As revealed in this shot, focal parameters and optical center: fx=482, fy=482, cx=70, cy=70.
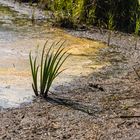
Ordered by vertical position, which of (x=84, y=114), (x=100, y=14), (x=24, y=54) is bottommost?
(x=84, y=114)

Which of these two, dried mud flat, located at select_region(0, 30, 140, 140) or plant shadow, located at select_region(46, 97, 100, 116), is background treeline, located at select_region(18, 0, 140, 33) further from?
plant shadow, located at select_region(46, 97, 100, 116)

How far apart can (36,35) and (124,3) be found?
7.15 feet

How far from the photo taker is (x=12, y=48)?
7602mm

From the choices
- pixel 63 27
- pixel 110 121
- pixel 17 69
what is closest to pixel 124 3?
pixel 63 27

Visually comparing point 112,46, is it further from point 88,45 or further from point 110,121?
point 110,121

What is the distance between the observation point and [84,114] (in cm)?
492

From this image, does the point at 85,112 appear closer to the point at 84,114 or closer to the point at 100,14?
the point at 84,114

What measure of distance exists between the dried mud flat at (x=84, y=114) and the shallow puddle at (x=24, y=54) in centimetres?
27

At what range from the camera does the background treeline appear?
9.73 m

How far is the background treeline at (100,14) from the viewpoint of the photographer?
9734mm

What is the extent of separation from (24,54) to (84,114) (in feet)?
8.71

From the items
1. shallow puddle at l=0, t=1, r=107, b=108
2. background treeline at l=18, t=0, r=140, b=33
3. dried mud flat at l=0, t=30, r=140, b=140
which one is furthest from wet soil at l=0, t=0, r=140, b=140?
background treeline at l=18, t=0, r=140, b=33

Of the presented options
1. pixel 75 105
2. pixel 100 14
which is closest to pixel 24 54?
pixel 75 105

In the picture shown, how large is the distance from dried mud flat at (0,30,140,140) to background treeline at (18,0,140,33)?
3407 millimetres
